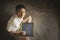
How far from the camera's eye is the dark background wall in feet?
8.91

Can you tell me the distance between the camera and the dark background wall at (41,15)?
8.91 ft

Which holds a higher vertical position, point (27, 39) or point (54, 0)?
point (54, 0)

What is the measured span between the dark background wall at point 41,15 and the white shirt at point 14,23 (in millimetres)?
53

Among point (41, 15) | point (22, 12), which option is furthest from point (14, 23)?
point (41, 15)

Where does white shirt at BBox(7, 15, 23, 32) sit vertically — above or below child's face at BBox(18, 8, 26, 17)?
below

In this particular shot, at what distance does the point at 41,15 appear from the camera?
108 inches

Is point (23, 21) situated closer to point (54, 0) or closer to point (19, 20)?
point (19, 20)

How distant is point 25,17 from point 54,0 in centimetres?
46

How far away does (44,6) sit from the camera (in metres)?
2.77

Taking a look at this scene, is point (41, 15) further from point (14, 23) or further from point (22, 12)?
point (14, 23)

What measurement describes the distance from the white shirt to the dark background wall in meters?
0.05

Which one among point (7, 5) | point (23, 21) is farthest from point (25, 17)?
point (7, 5)

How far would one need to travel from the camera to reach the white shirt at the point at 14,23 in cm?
272

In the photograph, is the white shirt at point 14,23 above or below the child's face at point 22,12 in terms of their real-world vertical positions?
below
